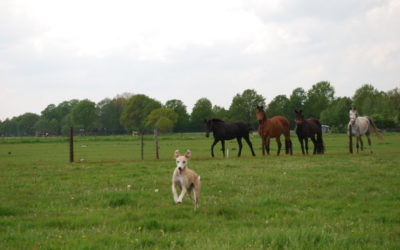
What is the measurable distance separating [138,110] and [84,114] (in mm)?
23791

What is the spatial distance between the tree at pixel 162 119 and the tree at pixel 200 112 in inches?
482

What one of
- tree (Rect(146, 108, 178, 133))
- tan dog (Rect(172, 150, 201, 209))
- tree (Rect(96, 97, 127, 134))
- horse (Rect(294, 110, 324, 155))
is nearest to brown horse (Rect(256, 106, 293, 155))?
horse (Rect(294, 110, 324, 155))

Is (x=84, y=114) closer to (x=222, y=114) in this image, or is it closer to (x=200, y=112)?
(x=200, y=112)

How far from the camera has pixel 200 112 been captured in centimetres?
13100

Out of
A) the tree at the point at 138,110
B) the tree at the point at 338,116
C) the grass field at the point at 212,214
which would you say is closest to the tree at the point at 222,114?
the tree at the point at 138,110

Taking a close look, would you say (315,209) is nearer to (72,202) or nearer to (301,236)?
(301,236)

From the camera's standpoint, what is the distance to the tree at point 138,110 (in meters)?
129

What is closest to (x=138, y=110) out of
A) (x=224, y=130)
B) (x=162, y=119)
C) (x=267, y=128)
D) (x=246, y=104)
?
(x=162, y=119)

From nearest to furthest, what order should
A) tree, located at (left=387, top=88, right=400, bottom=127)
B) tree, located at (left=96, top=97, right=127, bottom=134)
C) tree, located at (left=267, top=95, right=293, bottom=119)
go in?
tree, located at (left=387, top=88, right=400, bottom=127) < tree, located at (left=267, top=95, right=293, bottom=119) < tree, located at (left=96, top=97, right=127, bottom=134)

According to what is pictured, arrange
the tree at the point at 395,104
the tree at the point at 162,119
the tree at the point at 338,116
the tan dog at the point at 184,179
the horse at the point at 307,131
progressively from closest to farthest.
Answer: the tan dog at the point at 184,179 → the horse at the point at 307,131 → the tree at the point at 395,104 → the tree at the point at 338,116 → the tree at the point at 162,119

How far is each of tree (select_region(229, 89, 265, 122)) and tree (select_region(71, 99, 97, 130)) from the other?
53.5 metres

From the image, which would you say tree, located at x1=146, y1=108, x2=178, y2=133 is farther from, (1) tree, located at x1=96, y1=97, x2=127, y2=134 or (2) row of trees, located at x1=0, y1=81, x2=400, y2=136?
(1) tree, located at x1=96, y1=97, x2=127, y2=134

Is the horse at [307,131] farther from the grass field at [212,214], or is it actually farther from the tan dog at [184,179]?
the tan dog at [184,179]

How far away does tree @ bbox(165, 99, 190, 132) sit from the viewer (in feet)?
443
